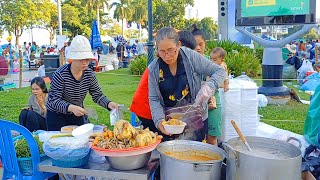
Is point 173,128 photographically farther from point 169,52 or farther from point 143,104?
point 143,104

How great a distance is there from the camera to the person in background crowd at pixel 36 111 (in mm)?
3756

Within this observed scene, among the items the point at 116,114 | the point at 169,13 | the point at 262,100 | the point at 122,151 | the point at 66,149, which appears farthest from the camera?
the point at 169,13

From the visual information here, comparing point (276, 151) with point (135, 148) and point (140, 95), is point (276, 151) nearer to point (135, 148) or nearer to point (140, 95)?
point (135, 148)

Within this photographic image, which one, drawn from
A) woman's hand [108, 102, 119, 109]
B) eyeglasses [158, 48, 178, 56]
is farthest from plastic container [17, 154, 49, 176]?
eyeglasses [158, 48, 178, 56]

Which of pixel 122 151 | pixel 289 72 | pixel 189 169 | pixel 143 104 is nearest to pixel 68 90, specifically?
pixel 143 104

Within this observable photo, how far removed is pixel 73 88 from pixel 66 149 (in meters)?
0.93

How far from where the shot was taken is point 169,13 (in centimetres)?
4466

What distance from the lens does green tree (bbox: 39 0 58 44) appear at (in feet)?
108

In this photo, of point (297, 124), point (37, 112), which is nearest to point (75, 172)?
point (37, 112)

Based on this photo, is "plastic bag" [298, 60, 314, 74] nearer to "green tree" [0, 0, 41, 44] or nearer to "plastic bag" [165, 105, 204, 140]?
"plastic bag" [165, 105, 204, 140]

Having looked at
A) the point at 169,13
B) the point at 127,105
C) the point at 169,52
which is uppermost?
the point at 169,13

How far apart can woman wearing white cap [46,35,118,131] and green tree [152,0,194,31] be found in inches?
1641

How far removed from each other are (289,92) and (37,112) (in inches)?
201

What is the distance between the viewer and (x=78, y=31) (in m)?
37.2
